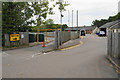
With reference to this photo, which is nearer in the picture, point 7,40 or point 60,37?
point 7,40

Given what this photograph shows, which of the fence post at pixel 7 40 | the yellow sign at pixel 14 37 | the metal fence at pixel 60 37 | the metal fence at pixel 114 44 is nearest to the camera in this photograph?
the metal fence at pixel 114 44

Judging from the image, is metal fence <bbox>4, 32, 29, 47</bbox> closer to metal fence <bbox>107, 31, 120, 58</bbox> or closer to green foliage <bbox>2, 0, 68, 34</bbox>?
green foliage <bbox>2, 0, 68, 34</bbox>

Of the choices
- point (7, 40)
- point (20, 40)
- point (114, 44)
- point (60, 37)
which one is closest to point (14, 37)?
point (7, 40)

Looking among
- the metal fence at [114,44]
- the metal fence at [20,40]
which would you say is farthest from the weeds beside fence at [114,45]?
the metal fence at [20,40]

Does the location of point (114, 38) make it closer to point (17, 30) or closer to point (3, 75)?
point (3, 75)

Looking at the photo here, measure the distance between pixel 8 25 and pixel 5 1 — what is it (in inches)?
110

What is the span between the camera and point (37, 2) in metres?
17.3

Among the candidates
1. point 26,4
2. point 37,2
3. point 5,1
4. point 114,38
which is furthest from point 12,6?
point 114,38

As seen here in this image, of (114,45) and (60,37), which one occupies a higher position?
(60,37)

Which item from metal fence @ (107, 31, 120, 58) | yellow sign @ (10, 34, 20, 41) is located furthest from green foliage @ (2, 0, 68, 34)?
metal fence @ (107, 31, 120, 58)

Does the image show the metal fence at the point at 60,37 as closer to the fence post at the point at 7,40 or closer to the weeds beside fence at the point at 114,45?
the fence post at the point at 7,40

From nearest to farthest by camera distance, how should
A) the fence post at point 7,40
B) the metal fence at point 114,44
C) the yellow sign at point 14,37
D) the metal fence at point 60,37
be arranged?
the metal fence at point 114,44 < the metal fence at point 60,37 < the fence post at point 7,40 < the yellow sign at point 14,37

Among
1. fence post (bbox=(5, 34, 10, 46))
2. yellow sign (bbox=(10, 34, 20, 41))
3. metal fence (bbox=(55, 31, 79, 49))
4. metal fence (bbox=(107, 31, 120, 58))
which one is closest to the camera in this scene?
metal fence (bbox=(107, 31, 120, 58))

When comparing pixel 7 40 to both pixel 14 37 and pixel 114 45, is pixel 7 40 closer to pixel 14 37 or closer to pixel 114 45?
pixel 14 37
